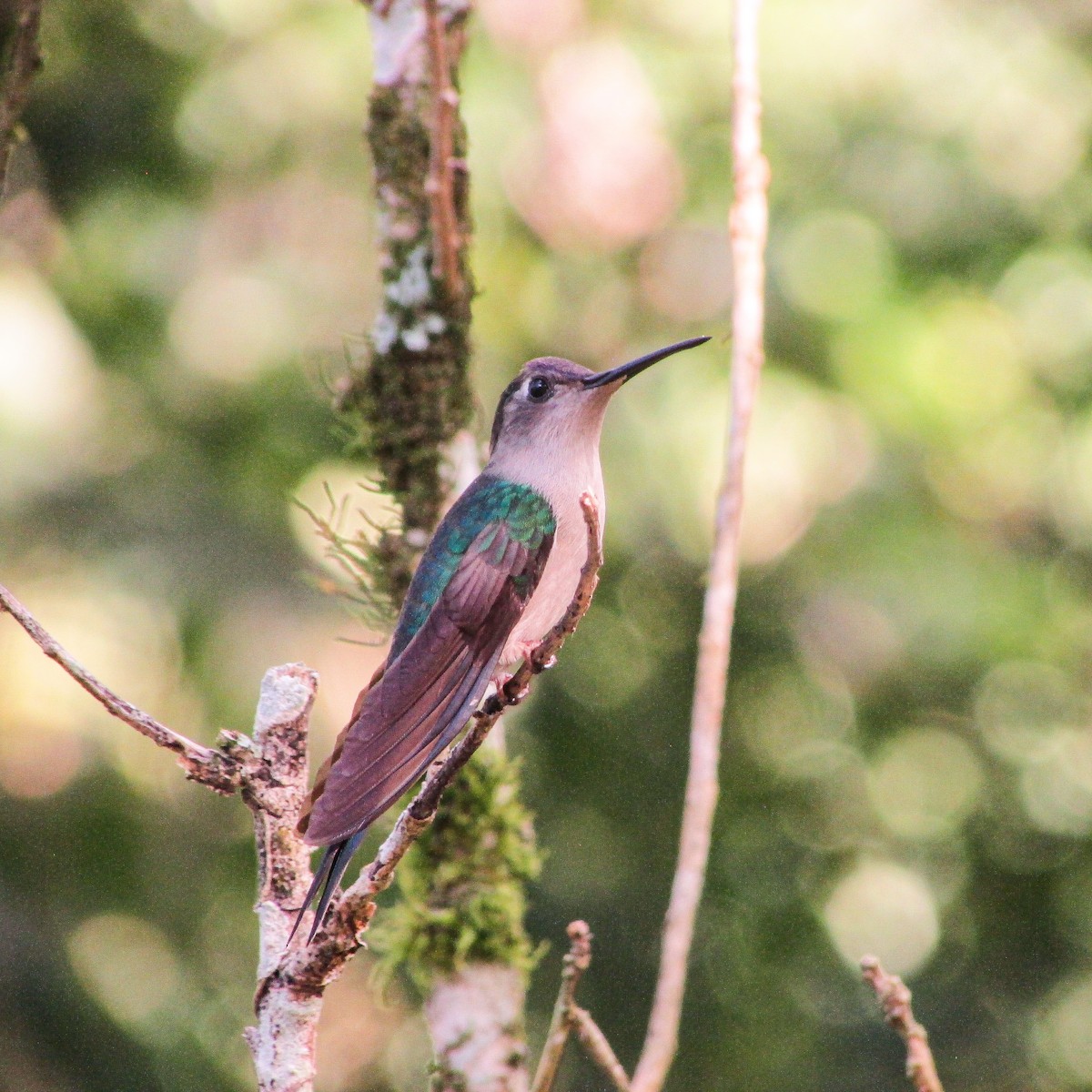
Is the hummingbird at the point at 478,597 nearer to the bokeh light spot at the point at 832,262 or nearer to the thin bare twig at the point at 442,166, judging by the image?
the thin bare twig at the point at 442,166

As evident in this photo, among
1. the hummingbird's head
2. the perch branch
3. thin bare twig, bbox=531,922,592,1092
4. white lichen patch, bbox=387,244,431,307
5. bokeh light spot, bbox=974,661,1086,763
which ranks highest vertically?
bokeh light spot, bbox=974,661,1086,763

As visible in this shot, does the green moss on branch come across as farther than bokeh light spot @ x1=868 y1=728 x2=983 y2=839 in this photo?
No

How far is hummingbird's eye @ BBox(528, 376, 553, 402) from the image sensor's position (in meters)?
3.85

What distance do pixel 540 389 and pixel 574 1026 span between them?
189 cm

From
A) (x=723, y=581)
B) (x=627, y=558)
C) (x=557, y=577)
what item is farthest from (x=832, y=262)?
(x=723, y=581)

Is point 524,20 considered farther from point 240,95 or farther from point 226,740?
point 226,740

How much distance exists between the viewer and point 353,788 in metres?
2.57

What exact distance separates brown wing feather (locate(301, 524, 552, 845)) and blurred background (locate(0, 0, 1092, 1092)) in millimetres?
3321

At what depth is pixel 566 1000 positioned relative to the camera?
2.34 metres

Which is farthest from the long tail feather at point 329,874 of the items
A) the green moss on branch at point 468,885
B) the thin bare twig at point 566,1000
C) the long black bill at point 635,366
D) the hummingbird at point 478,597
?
the long black bill at point 635,366

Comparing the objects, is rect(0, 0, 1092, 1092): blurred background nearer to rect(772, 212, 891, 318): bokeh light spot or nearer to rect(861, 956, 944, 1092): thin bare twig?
rect(772, 212, 891, 318): bokeh light spot

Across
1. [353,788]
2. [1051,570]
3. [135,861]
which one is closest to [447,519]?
[353,788]

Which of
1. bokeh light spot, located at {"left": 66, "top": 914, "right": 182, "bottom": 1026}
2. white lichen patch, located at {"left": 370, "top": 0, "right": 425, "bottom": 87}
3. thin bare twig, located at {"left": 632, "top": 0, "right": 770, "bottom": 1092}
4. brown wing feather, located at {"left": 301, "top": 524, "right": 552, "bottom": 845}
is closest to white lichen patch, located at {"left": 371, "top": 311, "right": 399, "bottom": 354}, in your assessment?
white lichen patch, located at {"left": 370, "top": 0, "right": 425, "bottom": 87}

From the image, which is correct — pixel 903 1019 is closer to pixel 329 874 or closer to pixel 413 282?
pixel 329 874
